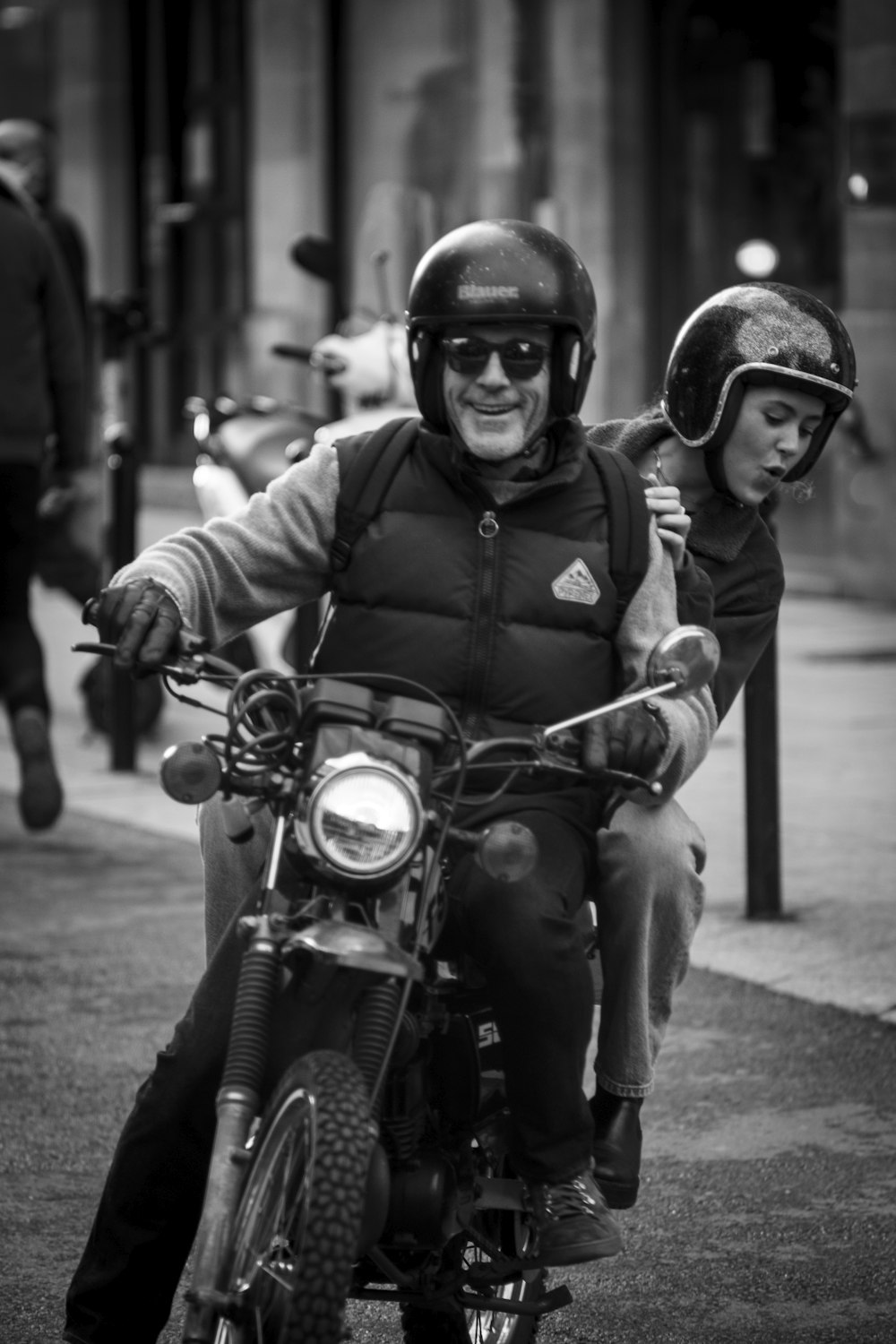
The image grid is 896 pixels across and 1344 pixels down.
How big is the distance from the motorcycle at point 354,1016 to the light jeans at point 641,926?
17 cm

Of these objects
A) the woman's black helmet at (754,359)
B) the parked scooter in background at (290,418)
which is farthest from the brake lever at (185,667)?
the parked scooter in background at (290,418)

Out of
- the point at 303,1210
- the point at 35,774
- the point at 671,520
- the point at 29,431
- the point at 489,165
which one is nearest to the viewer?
the point at 303,1210

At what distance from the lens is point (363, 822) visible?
3.03 metres

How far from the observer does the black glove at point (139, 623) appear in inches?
129

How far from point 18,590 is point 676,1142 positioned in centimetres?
364

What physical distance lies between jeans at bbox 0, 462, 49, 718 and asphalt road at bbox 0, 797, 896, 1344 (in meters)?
0.90

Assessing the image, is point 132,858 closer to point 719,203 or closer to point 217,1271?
point 217,1271

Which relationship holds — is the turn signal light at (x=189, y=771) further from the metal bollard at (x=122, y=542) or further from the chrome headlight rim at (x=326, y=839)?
the metal bollard at (x=122, y=542)

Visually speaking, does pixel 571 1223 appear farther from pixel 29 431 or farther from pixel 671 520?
pixel 29 431

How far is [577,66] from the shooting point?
53.0 feet

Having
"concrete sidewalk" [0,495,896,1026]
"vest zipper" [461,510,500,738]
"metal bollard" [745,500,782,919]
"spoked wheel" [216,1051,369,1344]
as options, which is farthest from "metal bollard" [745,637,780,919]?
"spoked wheel" [216,1051,369,1344]

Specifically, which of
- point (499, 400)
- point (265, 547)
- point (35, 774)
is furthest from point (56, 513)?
point (499, 400)

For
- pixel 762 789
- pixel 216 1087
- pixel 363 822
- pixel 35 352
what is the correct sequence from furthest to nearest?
pixel 35 352
pixel 762 789
pixel 216 1087
pixel 363 822

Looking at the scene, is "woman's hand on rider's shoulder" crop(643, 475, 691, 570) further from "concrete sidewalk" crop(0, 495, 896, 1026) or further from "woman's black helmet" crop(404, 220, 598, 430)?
"concrete sidewalk" crop(0, 495, 896, 1026)
